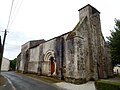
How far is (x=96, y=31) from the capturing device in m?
19.9

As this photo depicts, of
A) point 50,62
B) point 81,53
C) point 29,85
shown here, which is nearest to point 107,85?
point 81,53

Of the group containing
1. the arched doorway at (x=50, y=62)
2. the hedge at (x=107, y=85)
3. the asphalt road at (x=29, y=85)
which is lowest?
the asphalt road at (x=29, y=85)

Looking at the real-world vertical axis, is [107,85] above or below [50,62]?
below

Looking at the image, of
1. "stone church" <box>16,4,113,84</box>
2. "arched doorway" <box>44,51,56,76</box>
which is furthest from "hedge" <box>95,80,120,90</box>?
"arched doorway" <box>44,51,56,76</box>

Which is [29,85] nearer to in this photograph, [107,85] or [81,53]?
[81,53]

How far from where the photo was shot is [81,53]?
16516 mm

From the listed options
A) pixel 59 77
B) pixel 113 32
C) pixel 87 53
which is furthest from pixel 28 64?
pixel 113 32

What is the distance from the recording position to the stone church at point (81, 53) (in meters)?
16.2

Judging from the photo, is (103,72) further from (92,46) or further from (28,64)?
(28,64)

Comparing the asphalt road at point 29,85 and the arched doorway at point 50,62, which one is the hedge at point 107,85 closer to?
the asphalt road at point 29,85

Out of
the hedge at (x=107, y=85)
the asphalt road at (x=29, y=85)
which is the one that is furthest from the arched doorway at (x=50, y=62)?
the hedge at (x=107, y=85)

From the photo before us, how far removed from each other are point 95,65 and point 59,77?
191 inches

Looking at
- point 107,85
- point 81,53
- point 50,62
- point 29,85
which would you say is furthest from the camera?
point 50,62

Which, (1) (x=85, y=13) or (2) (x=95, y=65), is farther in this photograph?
(1) (x=85, y=13)
